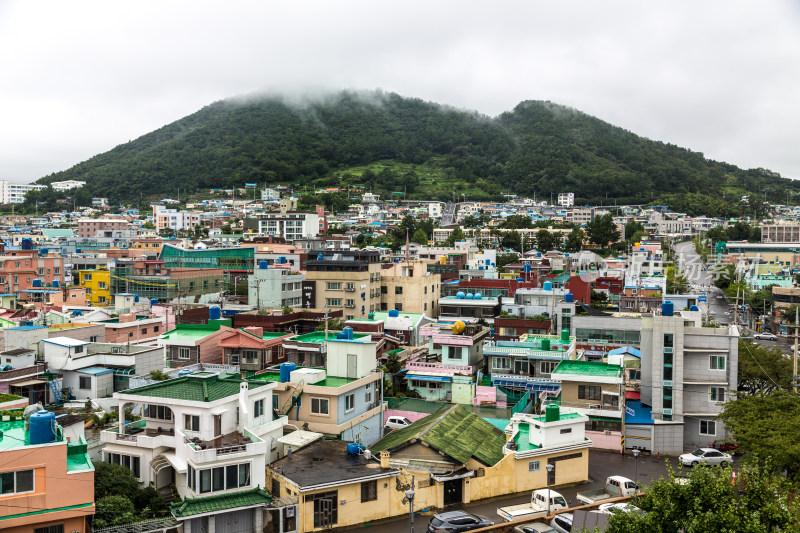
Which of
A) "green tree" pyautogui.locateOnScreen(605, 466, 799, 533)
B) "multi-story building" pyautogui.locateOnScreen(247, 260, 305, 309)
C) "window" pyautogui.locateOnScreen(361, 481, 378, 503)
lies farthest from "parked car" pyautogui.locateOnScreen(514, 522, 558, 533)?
"multi-story building" pyautogui.locateOnScreen(247, 260, 305, 309)

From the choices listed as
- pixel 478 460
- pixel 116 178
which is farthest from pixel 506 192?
pixel 478 460

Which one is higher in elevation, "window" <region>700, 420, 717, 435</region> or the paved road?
"window" <region>700, 420, 717, 435</region>

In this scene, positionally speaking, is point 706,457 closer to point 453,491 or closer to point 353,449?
point 453,491

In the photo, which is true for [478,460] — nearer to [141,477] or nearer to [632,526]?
[632,526]

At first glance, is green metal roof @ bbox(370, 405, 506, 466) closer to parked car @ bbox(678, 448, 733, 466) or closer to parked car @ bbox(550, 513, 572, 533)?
parked car @ bbox(550, 513, 572, 533)

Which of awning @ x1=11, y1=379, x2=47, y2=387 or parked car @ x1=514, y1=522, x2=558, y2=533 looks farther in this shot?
awning @ x1=11, y1=379, x2=47, y2=387

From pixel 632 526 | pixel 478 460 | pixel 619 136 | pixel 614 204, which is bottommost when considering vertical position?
pixel 478 460
